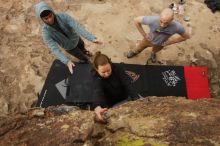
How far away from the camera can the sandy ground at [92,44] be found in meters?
6.00

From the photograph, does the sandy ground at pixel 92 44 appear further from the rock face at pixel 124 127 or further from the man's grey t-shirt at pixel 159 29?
the rock face at pixel 124 127

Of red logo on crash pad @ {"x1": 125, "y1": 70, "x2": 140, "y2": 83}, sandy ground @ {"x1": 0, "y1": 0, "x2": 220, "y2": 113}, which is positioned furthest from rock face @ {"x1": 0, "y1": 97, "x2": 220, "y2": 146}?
sandy ground @ {"x1": 0, "y1": 0, "x2": 220, "y2": 113}

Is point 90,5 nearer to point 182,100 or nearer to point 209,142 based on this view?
point 182,100

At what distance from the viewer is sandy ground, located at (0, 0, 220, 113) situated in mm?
6004

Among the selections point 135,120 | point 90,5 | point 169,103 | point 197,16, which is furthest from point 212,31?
point 135,120

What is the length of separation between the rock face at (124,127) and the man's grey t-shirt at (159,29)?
177 cm

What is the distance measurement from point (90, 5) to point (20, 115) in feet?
13.8

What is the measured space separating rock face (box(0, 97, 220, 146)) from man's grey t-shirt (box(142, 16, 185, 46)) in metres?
1.77

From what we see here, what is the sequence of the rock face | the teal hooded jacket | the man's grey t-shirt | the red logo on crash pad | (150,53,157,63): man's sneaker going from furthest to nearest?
(150,53,157,63): man's sneaker < the red logo on crash pad < the man's grey t-shirt < the teal hooded jacket < the rock face

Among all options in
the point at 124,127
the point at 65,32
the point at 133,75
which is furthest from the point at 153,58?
the point at 124,127

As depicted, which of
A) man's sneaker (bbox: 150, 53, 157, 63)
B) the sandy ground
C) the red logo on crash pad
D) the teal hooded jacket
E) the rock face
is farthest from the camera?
man's sneaker (bbox: 150, 53, 157, 63)

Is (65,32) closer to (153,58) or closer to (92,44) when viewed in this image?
(92,44)

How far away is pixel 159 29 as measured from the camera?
5062 mm

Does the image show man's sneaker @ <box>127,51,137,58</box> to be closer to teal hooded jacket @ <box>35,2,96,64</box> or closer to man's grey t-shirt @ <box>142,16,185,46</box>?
man's grey t-shirt @ <box>142,16,185,46</box>
